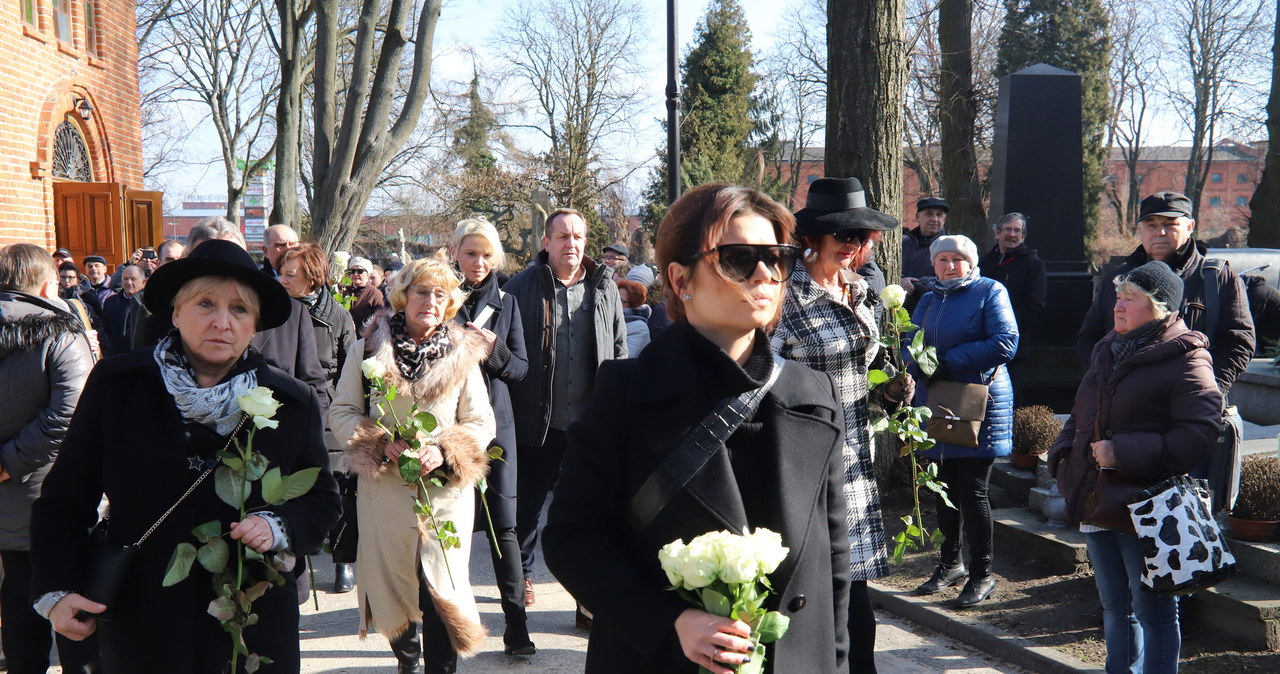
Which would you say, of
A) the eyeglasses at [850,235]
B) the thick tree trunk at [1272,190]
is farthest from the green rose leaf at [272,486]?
the thick tree trunk at [1272,190]

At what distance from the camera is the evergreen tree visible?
121 feet

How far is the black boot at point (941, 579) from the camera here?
5965mm

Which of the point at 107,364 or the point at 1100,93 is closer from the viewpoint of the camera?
the point at 107,364

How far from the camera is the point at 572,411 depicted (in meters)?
5.79

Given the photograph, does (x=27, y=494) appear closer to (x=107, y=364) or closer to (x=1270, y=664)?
(x=107, y=364)

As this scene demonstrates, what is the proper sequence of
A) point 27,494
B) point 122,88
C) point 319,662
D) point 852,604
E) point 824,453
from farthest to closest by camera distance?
point 122,88
point 319,662
point 27,494
point 852,604
point 824,453

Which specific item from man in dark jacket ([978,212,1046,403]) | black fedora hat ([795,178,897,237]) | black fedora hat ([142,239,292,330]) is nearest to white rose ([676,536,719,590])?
black fedora hat ([142,239,292,330])

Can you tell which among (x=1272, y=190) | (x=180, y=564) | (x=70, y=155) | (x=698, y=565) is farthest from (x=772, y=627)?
(x=1272, y=190)

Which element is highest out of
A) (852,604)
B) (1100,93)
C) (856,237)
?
(1100,93)

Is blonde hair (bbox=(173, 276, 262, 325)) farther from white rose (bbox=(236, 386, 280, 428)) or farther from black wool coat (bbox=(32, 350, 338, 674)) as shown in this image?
white rose (bbox=(236, 386, 280, 428))

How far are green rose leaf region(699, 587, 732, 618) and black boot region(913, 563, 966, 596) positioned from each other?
446cm

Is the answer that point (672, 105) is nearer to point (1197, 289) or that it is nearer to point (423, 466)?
point (1197, 289)

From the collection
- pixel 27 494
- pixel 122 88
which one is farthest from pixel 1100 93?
pixel 27 494

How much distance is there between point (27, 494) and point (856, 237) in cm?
373
